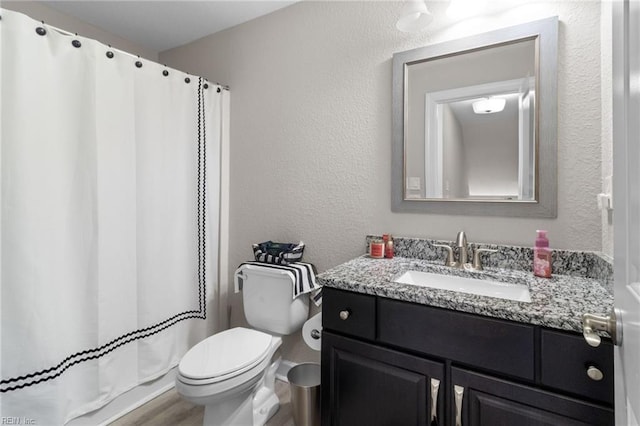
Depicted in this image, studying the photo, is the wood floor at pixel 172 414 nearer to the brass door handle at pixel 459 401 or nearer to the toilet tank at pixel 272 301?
the toilet tank at pixel 272 301

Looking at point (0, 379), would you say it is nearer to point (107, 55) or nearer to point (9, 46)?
point (9, 46)

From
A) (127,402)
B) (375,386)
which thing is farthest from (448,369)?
(127,402)

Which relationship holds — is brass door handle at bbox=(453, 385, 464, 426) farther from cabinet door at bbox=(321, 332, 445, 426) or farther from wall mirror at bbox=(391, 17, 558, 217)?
wall mirror at bbox=(391, 17, 558, 217)

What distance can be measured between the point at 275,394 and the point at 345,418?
732mm

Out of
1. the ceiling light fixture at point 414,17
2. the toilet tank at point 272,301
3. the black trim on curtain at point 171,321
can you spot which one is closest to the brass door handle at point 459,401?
the toilet tank at point 272,301

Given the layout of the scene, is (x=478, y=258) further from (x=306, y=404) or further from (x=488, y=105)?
(x=306, y=404)

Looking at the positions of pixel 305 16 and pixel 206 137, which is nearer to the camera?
pixel 305 16

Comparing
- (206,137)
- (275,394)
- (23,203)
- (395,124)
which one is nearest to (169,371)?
(275,394)

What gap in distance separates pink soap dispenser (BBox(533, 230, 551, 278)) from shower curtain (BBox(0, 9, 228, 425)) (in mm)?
1861

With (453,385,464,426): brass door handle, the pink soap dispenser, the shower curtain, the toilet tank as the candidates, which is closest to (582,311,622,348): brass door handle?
(453,385,464,426): brass door handle

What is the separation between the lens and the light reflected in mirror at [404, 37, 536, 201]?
4.58 ft

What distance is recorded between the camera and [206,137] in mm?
2184

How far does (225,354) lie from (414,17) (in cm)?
178

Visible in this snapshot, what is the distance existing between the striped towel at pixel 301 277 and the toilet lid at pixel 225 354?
0.99 feet
